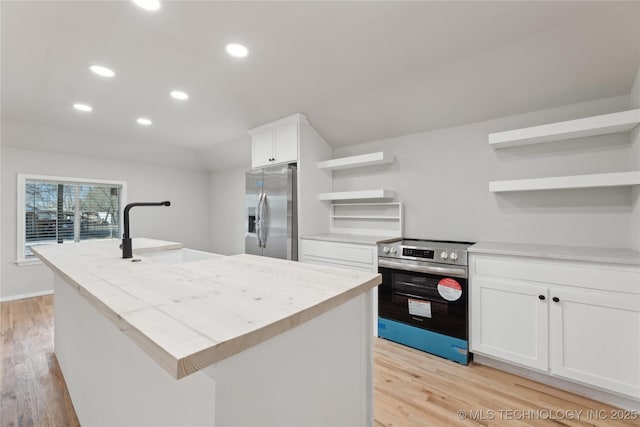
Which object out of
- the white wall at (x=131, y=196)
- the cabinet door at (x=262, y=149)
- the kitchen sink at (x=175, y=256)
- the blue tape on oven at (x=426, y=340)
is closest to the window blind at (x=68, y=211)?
the white wall at (x=131, y=196)

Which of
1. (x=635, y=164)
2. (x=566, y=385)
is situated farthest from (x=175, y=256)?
(x=635, y=164)

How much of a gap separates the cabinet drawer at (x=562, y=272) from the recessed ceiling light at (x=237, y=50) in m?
2.39

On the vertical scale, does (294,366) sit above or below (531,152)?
below

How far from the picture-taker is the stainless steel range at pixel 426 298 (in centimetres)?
230

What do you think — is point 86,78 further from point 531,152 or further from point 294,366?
point 531,152

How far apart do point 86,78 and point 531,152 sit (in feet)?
13.4

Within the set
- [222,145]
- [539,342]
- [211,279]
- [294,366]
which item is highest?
[222,145]

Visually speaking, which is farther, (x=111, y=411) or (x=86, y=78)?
(x=86, y=78)

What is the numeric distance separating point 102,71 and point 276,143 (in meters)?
1.81

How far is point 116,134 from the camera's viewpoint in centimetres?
431

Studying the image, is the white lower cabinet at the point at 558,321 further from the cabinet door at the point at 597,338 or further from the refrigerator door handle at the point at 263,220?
the refrigerator door handle at the point at 263,220

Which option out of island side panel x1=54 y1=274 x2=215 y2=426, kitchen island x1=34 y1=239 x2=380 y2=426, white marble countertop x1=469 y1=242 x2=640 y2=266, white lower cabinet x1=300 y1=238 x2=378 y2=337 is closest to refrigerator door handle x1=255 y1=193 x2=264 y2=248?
white lower cabinet x1=300 y1=238 x2=378 y2=337

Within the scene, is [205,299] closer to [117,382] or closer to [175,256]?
[117,382]

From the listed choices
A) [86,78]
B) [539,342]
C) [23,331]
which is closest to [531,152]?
[539,342]
